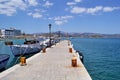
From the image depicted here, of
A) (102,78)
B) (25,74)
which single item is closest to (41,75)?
(25,74)

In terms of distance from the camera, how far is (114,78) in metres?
22.8

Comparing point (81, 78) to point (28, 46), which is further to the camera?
point (28, 46)

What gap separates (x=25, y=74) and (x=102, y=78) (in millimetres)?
9690

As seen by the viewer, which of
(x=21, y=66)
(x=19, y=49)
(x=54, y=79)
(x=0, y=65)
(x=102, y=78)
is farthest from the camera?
(x=19, y=49)

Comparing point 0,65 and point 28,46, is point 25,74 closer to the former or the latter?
point 0,65

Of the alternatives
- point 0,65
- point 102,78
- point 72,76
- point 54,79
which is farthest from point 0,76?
point 102,78

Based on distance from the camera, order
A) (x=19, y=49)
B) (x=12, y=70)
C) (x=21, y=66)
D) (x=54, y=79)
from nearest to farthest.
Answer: (x=54, y=79), (x=12, y=70), (x=21, y=66), (x=19, y=49)

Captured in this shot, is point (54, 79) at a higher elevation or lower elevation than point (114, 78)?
higher

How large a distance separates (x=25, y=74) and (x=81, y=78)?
379 centimetres

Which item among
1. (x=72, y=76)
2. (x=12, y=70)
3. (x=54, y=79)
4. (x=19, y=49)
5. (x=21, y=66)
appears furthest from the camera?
(x=19, y=49)

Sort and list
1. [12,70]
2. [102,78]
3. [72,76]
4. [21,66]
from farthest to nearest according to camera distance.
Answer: [102,78] < [21,66] < [12,70] < [72,76]

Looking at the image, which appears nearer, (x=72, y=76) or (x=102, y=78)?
(x=72, y=76)

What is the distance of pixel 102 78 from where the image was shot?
2245 cm

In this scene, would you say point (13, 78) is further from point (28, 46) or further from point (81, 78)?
point (28, 46)
